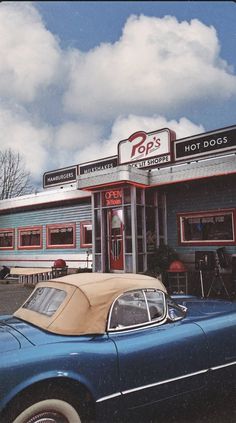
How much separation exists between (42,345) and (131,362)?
29.2 inches

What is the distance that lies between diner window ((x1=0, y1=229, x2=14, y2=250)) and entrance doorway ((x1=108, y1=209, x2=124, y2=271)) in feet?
26.4

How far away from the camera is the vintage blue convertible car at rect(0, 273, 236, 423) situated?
2.46 m

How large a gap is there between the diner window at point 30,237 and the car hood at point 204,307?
12252 mm

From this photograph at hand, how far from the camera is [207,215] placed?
34.9 feet

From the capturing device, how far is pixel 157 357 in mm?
2906

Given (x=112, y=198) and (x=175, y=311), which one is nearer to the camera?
(x=175, y=311)

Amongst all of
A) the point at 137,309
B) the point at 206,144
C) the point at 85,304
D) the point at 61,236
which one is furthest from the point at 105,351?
the point at 61,236

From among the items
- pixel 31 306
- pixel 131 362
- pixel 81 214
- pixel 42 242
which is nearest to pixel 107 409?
pixel 131 362

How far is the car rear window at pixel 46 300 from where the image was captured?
3209 millimetres

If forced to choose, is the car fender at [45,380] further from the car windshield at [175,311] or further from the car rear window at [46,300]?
the car windshield at [175,311]

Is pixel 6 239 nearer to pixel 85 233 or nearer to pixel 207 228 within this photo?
pixel 85 233

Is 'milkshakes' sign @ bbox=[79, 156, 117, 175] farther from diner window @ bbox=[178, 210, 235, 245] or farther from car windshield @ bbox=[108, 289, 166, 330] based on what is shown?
car windshield @ bbox=[108, 289, 166, 330]

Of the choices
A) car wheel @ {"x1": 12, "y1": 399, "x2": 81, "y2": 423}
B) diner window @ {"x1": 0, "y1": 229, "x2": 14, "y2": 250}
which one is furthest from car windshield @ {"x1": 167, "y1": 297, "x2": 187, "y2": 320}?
diner window @ {"x1": 0, "y1": 229, "x2": 14, "y2": 250}

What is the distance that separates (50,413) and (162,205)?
373 inches
